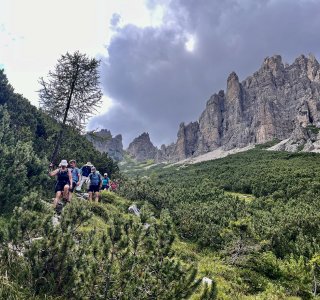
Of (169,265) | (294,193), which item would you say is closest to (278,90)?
(294,193)

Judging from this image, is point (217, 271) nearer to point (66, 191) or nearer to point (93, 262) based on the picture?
point (66, 191)

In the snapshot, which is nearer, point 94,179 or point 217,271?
point 217,271

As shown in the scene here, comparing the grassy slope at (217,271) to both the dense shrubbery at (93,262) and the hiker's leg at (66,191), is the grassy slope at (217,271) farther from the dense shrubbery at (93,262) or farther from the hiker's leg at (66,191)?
the dense shrubbery at (93,262)

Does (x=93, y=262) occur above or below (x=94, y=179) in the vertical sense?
below

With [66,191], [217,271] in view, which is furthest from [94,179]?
[217,271]

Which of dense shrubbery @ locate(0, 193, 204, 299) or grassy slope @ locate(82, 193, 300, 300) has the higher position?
dense shrubbery @ locate(0, 193, 204, 299)

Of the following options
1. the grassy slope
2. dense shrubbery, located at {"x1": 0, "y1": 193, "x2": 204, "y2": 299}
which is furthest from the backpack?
dense shrubbery, located at {"x1": 0, "y1": 193, "x2": 204, "y2": 299}

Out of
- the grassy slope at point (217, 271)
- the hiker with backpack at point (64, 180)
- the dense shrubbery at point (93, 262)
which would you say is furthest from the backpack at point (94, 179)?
the dense shrubbery at point (93, 262)

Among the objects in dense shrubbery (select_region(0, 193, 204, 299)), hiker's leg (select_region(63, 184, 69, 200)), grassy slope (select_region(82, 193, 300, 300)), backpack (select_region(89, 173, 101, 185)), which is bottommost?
grassy slope (select_region(82, 193, 300, 300))

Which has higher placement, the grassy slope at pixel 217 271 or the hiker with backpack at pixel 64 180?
the hiker with backpack at pixel 64 180

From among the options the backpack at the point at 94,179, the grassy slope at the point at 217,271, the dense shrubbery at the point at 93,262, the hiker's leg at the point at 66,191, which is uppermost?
the backpack at the point at 94,179

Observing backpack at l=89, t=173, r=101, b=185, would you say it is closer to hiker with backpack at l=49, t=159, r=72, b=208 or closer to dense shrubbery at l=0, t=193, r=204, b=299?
hiker with backpack at l=49, t=159, r=72, b=208

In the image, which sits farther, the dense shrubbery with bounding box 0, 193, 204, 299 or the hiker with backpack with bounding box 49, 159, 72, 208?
the hiker with backpack with bounding box 49, 159, 72, 208

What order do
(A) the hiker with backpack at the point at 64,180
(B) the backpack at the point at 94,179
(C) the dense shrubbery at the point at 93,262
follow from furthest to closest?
(B) the backpack at the point at 94,179 → (A) the hiker with backpack at the point at 64,180 → (C) the dense shrubbery at the point at 93,262
